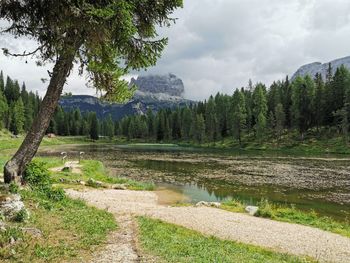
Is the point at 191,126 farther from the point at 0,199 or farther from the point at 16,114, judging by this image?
the point at 0,199

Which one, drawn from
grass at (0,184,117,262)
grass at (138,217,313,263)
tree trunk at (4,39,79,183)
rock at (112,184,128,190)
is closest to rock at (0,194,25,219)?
grass at (0,184,117,262)

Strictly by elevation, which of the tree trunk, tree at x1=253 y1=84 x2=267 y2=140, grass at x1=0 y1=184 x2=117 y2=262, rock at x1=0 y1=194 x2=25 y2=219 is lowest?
grass at x1=0 y1=184 x2=117 y2=262

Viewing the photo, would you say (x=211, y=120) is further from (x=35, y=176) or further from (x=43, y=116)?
(x=43, y=116)

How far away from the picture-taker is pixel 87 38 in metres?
15.8

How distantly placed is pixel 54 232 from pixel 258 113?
419 ft

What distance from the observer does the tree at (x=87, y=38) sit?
584 inches

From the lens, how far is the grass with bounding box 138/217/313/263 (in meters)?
13.3

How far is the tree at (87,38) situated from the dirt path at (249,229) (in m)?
7.49

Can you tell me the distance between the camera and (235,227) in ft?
70.5

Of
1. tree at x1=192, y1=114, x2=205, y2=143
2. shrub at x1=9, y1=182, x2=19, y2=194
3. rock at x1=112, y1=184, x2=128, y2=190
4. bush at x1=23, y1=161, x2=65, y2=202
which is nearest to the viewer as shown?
shrub at x1=9, y1=182, x2=19, y2=194

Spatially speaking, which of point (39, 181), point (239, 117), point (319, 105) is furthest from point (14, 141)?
point (39, 181)

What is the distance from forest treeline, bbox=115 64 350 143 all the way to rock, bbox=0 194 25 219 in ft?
329

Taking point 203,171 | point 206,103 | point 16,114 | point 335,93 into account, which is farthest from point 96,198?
point 206,103

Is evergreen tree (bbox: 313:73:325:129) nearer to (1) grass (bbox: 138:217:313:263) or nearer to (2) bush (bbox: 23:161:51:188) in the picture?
(1) grass (bbox: 138:217:313:263)
